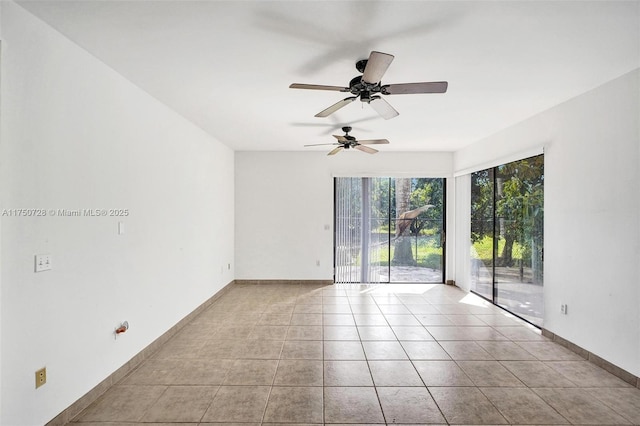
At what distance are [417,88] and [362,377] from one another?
2.33m

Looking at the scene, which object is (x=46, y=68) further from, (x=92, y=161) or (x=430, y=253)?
(x=430, y=253)

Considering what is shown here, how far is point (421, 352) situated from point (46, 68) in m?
3.71

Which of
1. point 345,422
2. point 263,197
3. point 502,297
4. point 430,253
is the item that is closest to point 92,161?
point 345,422

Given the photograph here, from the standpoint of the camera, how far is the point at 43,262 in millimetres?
1882

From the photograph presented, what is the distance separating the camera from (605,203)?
111 inches

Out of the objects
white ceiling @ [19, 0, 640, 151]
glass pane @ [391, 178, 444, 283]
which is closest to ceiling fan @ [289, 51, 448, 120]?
white ceiling @ [19, 0, 640, 151]

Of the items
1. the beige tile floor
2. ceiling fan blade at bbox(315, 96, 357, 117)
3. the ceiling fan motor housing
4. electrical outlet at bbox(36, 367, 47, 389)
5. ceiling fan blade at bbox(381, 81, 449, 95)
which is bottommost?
the beige tile floor

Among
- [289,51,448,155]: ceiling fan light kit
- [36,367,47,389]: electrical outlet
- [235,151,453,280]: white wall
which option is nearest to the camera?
[36,367,47,389]: electrical outlet

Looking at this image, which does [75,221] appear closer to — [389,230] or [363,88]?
[363,88]

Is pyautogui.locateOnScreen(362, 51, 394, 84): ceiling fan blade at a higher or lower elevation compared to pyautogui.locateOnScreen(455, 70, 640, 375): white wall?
higher

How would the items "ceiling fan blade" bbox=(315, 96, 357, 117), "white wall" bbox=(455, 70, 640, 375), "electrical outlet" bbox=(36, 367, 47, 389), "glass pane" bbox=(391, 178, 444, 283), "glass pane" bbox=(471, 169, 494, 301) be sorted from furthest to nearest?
"glass pane" bbox=(391, 178, 444, 283), "glass pane" bbox=(471, 169, 494, 301), "white wall" bbox=(455, 70, 640, 375), "ceiling fan blade" bbox=(315, 96, 357, 117), "electrical outlet" bbox=(36, 367, 47, 389)

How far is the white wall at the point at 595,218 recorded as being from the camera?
2574mm

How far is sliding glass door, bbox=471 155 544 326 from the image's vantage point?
386cm

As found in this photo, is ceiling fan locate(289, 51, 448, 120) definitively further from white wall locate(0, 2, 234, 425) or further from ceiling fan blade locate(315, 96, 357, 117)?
white wall locate(0, 2, 234, 425)
